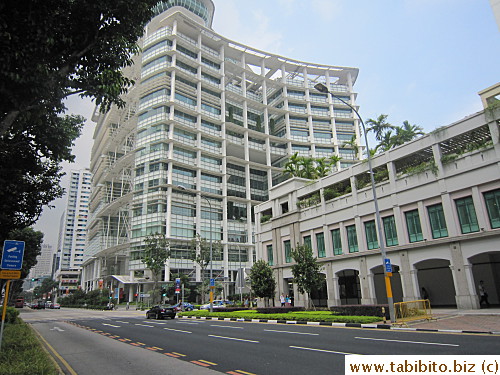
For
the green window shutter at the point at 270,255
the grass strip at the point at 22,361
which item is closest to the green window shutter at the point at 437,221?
the green window shutter at the point at 270,255

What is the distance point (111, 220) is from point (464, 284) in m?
73.4

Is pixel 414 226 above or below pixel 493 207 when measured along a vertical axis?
below

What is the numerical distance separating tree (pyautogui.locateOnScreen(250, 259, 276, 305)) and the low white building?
5.29m

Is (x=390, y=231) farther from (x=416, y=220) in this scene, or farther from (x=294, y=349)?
(x=294, y=349)

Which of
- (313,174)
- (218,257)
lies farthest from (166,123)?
(313,174)

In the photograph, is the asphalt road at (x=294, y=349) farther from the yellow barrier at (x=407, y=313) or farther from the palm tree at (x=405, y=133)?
the palm tree at (x=405, y=133)

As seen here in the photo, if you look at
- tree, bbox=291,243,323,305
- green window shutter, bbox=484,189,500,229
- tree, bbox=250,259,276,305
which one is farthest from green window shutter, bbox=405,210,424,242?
tree, bbox=250,259,276,305

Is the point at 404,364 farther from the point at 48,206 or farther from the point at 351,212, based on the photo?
the point at 351,212

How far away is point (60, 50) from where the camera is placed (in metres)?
9.79

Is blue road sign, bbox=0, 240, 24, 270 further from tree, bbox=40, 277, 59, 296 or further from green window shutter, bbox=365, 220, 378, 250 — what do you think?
tree, bbox=40, 277, 59, 296

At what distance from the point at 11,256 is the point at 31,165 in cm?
576

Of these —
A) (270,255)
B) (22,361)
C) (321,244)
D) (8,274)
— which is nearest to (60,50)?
(8,274)

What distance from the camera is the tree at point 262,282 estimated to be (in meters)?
30.4

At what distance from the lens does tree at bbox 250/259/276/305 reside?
30.4 metres
